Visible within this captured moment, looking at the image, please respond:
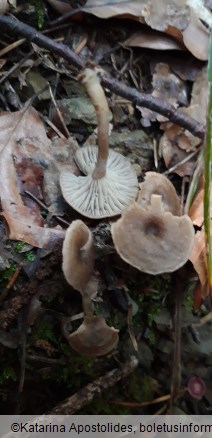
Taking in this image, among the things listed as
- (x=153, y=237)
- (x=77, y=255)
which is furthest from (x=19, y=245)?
(x=153, y=237)

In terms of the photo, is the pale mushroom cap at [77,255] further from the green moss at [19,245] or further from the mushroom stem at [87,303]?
the green moss at [19,245]

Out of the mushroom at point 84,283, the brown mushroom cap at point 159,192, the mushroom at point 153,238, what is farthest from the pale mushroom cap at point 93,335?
the brown mushroom cap at point 159,192

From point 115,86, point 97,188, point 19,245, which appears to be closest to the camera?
point 19,245

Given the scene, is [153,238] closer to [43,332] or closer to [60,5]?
[43,332]

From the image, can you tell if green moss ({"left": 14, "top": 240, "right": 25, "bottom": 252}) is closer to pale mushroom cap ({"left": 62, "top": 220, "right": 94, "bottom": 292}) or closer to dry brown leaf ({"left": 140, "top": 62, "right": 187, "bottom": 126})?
pale mushroom cap ({"left": 62, "top": 220, "right": 94, "bottom": 292})

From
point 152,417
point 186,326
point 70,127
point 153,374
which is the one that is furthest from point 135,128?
point 152,417
